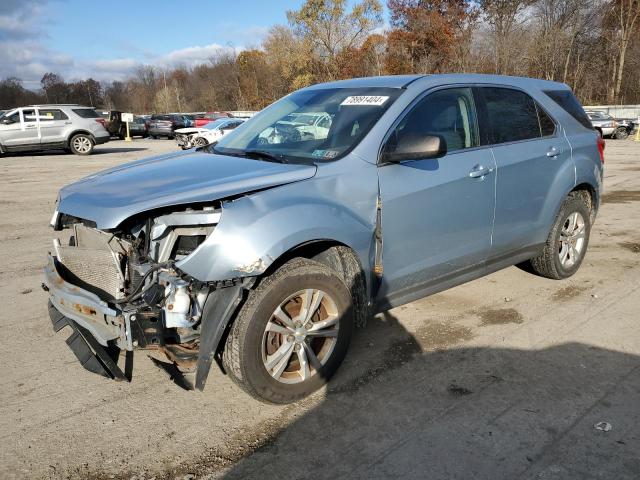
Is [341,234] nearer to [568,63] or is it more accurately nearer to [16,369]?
[16,369]

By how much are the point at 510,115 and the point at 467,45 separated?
3470 cm

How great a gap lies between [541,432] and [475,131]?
222cm

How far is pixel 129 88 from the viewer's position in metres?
90.7

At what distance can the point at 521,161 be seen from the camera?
169 inches

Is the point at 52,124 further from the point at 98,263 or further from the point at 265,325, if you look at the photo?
the point at 265,325

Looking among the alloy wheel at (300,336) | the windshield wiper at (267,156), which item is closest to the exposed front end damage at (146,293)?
the alloy wheel at (300,336)

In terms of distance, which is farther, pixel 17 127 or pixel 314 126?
pixel 17 127

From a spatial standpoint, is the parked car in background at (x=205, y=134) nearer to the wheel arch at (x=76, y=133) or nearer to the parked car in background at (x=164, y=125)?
the wheel arch at (x=76, y=133)

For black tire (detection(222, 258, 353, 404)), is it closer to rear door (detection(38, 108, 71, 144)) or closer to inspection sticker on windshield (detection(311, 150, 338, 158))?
inspection sticker on windshield (detection(311, 150, 338, 158))

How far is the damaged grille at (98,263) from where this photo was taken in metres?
2.99

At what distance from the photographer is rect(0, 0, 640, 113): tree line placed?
122 ft

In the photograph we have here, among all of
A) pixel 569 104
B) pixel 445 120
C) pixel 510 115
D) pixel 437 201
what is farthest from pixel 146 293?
pixel 569 104

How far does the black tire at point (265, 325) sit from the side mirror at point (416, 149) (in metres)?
0.87

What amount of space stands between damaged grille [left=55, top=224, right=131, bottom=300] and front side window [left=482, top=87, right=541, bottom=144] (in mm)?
2862
